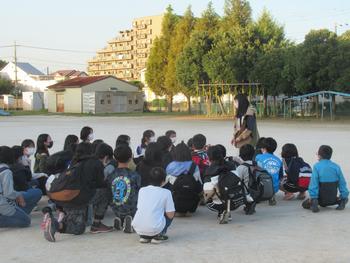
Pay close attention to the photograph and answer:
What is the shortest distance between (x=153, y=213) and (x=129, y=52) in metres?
128

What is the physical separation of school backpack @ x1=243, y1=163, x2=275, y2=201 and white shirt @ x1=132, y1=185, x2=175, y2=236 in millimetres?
1720

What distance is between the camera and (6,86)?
251 ft

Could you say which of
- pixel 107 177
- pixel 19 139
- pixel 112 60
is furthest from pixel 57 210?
pixel 112 60

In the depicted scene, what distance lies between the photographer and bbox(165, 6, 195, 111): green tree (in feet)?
173

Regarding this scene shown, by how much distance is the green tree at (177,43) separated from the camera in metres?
52.8

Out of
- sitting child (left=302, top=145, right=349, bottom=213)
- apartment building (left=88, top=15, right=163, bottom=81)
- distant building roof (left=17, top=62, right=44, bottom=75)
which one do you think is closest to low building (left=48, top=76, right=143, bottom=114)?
distant building roof (left=17, top=62, right=44, bottom=75)

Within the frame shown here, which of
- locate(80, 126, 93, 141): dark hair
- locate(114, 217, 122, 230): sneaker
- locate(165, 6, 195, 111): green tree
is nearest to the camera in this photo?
locate(114, 217, 122, 230): sneaker

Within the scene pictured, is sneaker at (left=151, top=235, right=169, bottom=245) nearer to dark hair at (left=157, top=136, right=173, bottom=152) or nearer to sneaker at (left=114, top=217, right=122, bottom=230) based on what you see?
sneaker at (left=114, top=217, right=122, bottom=230)

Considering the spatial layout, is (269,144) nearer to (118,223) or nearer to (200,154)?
(200,154)

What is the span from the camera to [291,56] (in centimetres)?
3547

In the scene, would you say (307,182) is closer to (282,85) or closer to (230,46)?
(282,85)

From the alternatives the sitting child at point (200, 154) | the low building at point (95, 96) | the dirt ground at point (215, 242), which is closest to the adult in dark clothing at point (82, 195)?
the dirt ground at point (215, 242)

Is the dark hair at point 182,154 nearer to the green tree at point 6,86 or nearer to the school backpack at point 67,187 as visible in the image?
the school backpack at point 67,187

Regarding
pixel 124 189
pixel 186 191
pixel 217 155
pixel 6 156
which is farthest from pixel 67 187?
pixel 217 155
